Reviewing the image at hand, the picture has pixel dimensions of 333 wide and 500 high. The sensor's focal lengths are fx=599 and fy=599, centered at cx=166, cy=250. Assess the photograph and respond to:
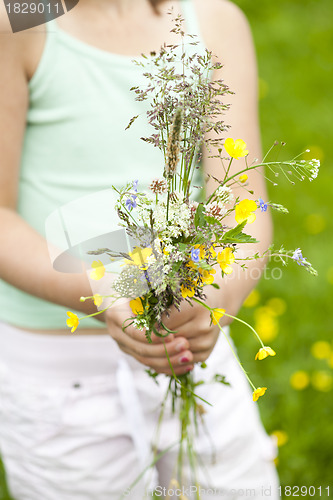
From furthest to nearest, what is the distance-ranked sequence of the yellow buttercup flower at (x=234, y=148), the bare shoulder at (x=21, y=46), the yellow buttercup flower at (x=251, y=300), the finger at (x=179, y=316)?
the yellow buttercup flower at (x=251, y=300)
the bare shoulder at (x=21, y=46)
the finger at (x=179, y=316)
the yellow buttercup flower at (x=234, y=148)

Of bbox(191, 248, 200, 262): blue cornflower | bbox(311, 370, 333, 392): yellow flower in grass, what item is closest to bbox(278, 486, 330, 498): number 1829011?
bbox(311, 370, 333, 392): yellow flower in grass

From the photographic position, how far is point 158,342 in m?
0.81

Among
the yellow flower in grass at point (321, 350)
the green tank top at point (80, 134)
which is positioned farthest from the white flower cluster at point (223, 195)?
the yellow flower in grass at point (321, 350)

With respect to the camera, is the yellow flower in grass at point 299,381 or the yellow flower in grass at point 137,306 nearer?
the yellow flower in grass at point 137,306

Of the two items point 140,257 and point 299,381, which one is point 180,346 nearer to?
point 140,257

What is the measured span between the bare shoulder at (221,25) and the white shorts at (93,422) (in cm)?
57

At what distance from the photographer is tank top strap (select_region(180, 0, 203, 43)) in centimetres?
105

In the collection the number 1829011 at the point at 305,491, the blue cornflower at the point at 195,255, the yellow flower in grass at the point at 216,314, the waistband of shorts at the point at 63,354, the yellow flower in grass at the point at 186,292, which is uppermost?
the blue cornflower at the point at 195,255

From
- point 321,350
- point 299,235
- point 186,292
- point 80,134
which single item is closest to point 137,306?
point 186,292

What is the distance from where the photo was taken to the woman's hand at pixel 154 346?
31.2 inches

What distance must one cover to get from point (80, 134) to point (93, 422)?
517mm

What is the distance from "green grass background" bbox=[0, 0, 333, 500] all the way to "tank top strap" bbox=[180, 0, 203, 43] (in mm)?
962

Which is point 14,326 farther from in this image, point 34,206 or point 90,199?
point 90,199

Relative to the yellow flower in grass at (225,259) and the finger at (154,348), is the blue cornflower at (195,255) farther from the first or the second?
the finger at (154,348)
